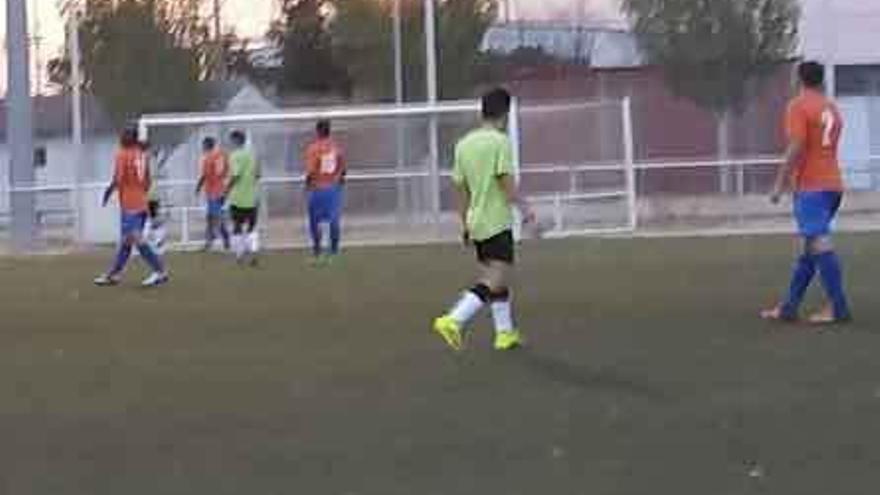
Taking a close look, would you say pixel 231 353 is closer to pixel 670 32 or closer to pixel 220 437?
pixel 220 437

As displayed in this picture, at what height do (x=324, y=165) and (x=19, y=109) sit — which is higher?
(x=19, y=109)

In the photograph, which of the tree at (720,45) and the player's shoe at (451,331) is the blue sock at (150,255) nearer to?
the player's shoe at (451,331)

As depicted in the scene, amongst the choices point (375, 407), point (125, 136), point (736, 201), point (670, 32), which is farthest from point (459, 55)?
point (375, 407)

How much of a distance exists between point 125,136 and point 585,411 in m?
11.2

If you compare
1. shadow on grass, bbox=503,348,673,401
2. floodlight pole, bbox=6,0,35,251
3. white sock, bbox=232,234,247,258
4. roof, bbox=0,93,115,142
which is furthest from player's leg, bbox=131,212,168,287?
roof, bbox=0,93,115,142

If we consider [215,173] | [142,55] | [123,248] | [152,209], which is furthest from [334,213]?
[142,55]

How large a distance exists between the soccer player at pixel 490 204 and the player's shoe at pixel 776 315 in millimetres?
2258

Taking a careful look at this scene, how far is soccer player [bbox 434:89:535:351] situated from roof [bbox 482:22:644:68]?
1672 inches

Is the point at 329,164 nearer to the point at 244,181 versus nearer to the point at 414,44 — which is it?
the point at 244,181

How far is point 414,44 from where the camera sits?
47.5 m

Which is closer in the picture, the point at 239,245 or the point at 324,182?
the point at 324,182

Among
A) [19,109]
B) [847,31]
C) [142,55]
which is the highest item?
[847,31]

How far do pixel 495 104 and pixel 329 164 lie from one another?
12.2m

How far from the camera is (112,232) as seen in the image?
34.3 meters
